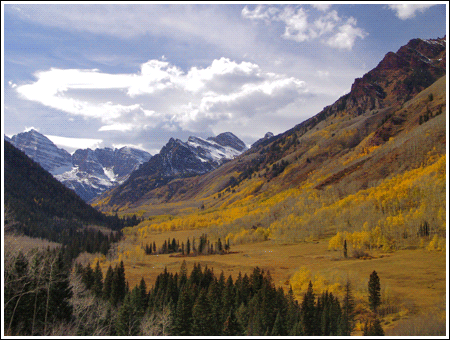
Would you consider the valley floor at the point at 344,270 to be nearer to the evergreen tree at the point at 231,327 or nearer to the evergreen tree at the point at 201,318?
the evergreen tree at the point at 231,327

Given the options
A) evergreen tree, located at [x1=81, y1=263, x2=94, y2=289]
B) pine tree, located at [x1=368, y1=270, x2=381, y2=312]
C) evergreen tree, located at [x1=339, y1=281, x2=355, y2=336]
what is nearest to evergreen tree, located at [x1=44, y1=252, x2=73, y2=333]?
evergreen tree, located at [x1=81, y1=263, x2=94, y2=289]

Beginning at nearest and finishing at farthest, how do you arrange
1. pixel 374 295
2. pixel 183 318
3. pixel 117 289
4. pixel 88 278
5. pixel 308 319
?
pixel 183 318 → pixel 308 319 → pixel 374 295 → pixel 117 289 → pixel 88 278

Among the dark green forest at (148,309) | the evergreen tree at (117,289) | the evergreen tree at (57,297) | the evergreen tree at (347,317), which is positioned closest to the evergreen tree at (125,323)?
the dark green forest at (148,309)

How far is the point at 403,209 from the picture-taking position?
16675 centimetres

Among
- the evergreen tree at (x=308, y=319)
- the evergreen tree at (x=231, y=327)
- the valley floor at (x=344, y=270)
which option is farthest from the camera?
the valley floor at (x=344, y=270)

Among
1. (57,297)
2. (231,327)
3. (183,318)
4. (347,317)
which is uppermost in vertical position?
(57,297)

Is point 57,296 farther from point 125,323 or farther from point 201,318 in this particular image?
point 201,318

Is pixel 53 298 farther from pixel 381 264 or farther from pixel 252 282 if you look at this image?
pixel 381 264

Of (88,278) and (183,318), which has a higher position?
(88,278)

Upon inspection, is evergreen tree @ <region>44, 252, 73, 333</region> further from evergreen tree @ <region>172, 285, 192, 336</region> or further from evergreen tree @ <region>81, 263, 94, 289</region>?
evergreen tree @ <region>81, 263, 94, 289</region>

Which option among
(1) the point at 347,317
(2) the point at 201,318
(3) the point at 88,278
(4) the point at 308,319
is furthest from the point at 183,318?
(3) the point at 88,278

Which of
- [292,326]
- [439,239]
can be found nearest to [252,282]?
[292,326]

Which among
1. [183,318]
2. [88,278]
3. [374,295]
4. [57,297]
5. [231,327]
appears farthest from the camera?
[88,278]

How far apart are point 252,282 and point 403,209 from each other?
115589 millimetres
